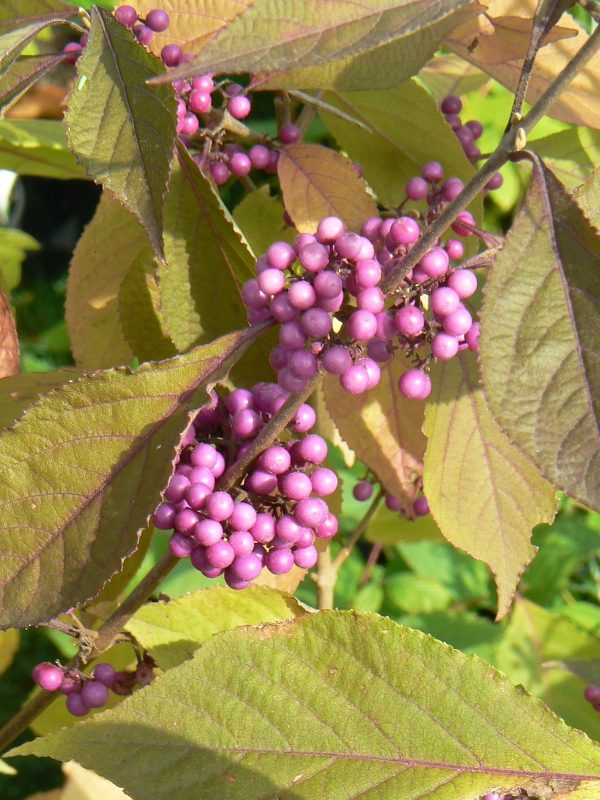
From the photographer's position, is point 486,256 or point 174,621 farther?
point 174,621

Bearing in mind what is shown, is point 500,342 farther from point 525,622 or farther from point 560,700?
point 525,622

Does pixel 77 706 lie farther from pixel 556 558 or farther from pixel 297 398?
pixel 556 558

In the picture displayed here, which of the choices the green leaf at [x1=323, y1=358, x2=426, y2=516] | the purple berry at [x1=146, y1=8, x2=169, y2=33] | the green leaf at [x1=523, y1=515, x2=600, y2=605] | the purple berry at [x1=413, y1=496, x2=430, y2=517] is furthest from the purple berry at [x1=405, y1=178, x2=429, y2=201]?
the green leaf at [x1=523, y1=515, x2=600, y2=605]

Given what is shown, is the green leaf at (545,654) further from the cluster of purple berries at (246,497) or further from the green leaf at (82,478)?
the green leaf at (82,478)

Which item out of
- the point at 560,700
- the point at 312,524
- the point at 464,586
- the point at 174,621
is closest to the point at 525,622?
the point at 560,700

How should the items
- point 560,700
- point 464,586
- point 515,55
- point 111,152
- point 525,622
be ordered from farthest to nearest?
point 464,586, point 525,622, point 560,700, point 515,55, point 111,152

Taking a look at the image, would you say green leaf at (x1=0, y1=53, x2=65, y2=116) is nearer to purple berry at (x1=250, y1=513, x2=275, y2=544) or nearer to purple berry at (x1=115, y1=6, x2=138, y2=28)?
purple berry at (x1=115, y1=6, x2=138, y2=28)

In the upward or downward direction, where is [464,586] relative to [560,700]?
downward

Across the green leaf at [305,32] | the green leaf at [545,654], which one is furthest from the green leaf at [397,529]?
the green leaf at [305,32]
